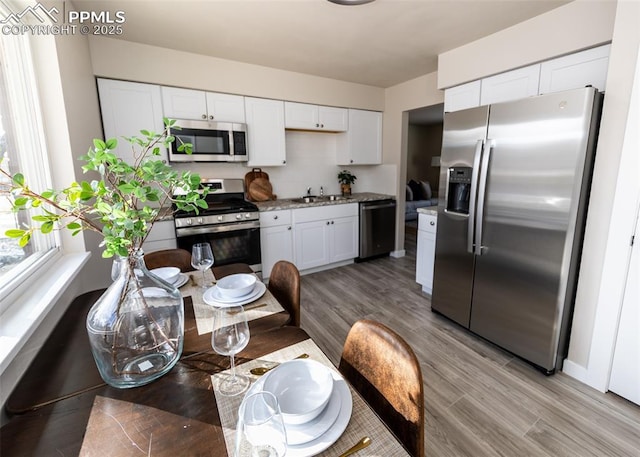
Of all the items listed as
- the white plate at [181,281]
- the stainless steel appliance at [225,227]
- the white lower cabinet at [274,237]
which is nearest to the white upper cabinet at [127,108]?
the stainless steel appliance at [225,227]

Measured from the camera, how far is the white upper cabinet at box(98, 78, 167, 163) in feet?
8.84

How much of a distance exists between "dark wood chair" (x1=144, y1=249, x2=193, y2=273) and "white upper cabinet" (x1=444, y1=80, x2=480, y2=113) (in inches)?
109

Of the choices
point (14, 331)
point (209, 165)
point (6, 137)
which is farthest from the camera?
point (209, 165)

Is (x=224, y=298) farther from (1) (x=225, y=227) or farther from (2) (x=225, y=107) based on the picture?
(2) (x=225, y=107)

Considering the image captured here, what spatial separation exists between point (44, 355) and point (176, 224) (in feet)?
6.78

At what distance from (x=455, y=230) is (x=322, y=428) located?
211 centimetres

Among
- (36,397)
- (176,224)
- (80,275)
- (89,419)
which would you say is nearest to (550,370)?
(89,419)

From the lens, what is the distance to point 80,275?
1.75 meters

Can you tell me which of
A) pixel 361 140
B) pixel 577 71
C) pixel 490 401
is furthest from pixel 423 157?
pixel 490 401

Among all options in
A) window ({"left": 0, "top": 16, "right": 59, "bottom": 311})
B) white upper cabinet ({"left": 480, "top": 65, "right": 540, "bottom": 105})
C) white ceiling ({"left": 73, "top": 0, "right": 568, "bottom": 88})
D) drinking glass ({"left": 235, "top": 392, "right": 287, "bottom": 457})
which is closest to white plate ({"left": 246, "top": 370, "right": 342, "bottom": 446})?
drinking glass ({"left": 235, "top": 392, "right": 287, "bottom": 457})

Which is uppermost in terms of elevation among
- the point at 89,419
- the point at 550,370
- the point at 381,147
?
the point at 381,147

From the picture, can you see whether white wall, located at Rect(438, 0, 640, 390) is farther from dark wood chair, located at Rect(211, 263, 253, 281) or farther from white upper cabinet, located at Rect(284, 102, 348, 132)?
white upper cabinet, located at Rect(284, 102, 348, 132)

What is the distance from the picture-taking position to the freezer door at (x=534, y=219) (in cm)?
177

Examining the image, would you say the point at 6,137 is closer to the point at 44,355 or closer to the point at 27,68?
the point at 27,68
